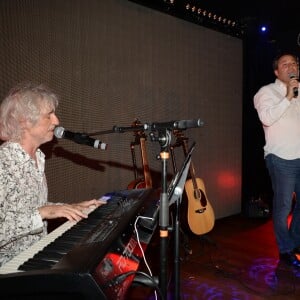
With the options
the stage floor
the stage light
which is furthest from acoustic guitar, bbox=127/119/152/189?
the stage light

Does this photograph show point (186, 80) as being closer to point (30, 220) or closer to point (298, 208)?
point (298, 208)

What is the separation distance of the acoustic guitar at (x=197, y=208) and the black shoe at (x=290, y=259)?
30.2 inches

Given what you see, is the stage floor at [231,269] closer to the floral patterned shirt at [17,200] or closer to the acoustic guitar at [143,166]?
Answer: the acoustic guitar at [143,166]

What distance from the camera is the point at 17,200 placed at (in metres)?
1.53

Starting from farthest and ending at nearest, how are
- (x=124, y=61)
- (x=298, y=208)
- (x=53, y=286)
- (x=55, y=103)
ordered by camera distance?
(x=124, y=61) → (x=298, y=208) → (x=55, y=103) → (x=53, y=286)

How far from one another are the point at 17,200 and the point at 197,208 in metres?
2.23

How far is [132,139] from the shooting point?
3604 mm

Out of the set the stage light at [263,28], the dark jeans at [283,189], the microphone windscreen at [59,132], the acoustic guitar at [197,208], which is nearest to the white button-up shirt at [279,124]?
the dark jeans at [283,189]

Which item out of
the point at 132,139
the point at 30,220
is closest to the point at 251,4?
the point at 132,139

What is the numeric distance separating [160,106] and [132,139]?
0.56 metres

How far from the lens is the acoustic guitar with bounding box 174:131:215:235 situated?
3.40 m

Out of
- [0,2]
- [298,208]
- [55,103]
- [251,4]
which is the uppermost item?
[251,4]

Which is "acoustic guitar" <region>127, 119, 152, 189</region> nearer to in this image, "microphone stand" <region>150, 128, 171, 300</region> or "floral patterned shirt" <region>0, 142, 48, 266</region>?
"floral patterned shirt" <region>0, 142, 48, 266</region>

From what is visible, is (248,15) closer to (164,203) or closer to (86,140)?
(86,140)
